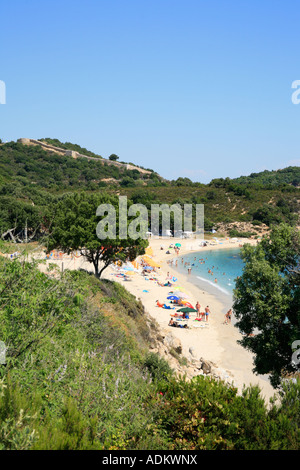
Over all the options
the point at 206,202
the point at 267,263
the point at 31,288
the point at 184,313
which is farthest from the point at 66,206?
the point at 206,202

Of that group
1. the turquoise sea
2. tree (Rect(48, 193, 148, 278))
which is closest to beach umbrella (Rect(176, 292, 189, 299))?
the turquoise sea

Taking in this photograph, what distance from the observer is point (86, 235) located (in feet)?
81.7

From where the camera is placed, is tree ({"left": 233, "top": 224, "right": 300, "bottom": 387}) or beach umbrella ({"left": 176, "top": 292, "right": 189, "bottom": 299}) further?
beach umbrella ({"left": 176, "top": 292, "right": 189, "bottom": 299})

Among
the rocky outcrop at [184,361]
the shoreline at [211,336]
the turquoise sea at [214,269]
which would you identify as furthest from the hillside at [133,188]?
the rocky outcrop at [184,361]

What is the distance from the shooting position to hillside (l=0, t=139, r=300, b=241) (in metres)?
81.1

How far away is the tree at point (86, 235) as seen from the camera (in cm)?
2489

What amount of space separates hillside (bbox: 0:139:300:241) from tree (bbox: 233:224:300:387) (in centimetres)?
4805

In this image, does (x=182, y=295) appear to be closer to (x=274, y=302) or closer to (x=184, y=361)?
(x=184, y=361)

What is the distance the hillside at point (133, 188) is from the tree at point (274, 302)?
4805cm

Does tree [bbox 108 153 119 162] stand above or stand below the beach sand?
above

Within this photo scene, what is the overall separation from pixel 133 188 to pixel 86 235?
242ft

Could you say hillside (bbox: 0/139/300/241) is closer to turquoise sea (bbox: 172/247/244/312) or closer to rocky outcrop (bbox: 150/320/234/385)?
turquoise sea (bbox: 172/247/244/312)
